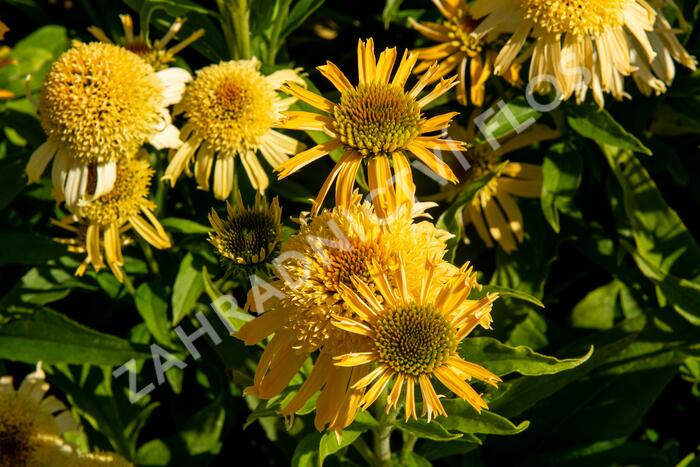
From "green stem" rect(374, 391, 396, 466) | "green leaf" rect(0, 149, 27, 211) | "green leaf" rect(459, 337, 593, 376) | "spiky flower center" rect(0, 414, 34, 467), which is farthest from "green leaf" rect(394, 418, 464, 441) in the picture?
"green leaf" rect(0, 149, 27, 211)

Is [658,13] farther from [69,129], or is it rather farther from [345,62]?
[69,129]

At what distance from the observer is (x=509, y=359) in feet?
5.34

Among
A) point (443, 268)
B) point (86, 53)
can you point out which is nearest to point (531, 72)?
point (443, 268)

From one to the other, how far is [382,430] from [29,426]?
97 centimetres

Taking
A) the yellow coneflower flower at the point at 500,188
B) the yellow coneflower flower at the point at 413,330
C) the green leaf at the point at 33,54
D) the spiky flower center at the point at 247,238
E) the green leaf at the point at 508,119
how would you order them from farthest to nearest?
the green leaf at the point at 33,54
the yellow coneflower flower at the point at 500,188
the green leaf at the point at 508,119
the spiky flower center at the point at 247,238
the yellow coneflower flower at the point at 413,330

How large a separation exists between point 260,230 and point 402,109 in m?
0.42

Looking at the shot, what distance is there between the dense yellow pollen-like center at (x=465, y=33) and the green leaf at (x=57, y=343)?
4.22 ft

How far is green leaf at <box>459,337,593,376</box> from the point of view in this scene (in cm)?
155

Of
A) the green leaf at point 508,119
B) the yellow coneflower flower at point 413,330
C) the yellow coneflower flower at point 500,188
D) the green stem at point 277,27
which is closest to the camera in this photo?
the yellow coneflower flower at point 413,330

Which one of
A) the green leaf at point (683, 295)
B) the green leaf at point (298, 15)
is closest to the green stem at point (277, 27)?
the green leaf at point (298, 15)

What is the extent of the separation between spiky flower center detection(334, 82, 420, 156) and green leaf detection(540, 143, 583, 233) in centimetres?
70

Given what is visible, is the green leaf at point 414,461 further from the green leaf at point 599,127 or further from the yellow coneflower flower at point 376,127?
the green leaf at point 599,127

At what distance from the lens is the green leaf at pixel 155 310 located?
7.37 ft

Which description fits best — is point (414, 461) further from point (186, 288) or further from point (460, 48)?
point (460, 48)
